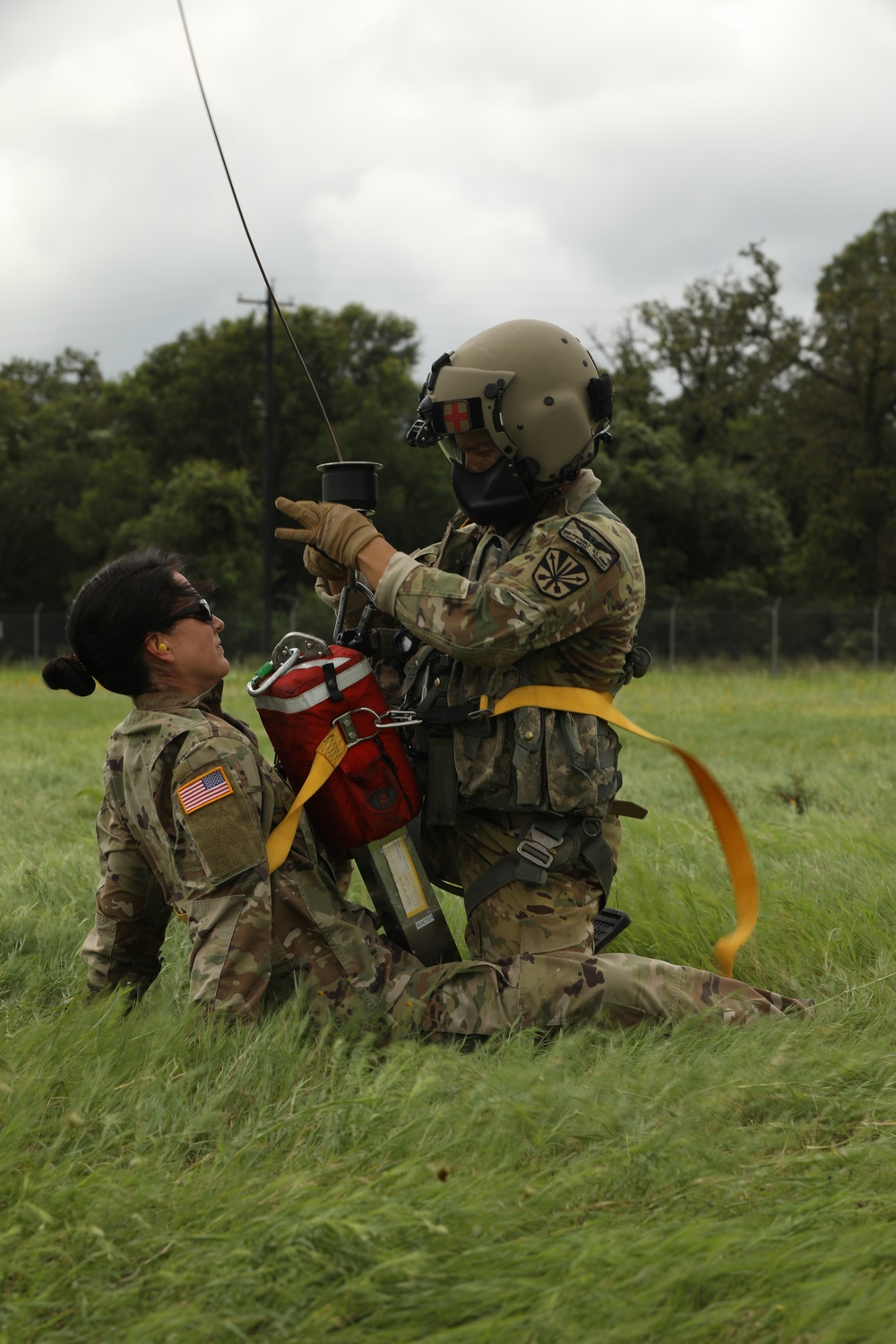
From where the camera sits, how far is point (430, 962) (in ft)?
11.4

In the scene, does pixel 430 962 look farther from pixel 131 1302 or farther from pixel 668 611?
pixel 668 611

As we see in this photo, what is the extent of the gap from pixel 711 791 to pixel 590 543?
88 centimetres

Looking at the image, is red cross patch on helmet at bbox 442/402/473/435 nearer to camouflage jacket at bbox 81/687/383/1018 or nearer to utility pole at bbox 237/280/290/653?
camouflage jacket at bbox 81/687/383/1018

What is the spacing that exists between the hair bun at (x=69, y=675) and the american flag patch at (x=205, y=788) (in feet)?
1.60

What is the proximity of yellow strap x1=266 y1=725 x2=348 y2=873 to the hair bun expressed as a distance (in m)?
0.64

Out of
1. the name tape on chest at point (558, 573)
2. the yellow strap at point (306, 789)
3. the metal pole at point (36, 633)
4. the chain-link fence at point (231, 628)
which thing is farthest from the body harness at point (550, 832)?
the metal pole at point (36, 633)

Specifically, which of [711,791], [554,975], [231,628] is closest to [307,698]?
[554,975]

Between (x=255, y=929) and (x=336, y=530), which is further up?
(x=336, y=530)

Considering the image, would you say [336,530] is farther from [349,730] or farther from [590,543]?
[590,543]

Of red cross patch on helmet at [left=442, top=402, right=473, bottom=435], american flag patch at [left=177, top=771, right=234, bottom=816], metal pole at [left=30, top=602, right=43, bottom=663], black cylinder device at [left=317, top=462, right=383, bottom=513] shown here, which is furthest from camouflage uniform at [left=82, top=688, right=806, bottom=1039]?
metal pole at [left=30, top=602, right=43, bottom=663]

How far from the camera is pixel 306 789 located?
3.13m

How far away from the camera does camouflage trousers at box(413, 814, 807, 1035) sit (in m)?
3.20

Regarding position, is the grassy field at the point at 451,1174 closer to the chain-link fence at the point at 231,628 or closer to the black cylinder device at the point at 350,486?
the black cylinder device at the point at 350,486

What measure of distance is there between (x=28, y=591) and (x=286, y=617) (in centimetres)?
1177
